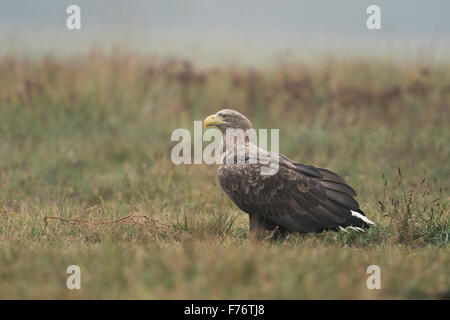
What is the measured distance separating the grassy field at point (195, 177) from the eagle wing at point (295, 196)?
176mm

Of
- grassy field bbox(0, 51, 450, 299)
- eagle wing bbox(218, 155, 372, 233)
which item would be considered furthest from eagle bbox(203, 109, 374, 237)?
grassy field bbox(0, 51, 450, 299)

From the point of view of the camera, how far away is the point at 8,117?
10.9 m

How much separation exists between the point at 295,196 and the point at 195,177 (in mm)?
2685

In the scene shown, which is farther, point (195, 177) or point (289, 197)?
point (195, 177)

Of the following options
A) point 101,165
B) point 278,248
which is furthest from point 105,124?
point 278,248

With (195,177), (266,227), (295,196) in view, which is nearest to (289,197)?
(295,196)

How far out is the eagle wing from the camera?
616 cm

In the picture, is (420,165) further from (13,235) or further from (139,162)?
(13,235)

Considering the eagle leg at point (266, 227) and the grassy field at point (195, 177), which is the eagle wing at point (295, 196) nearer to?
the eagle leg at point (266, 227)

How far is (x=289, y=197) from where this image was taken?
6293mm

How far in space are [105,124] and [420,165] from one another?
5489 mm

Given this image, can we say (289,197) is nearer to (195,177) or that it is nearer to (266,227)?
(266,227)

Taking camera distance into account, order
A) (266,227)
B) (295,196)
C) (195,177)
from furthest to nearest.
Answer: (195,177) → (266,227) → (295,196)

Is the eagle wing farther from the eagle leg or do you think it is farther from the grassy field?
the grassy field
